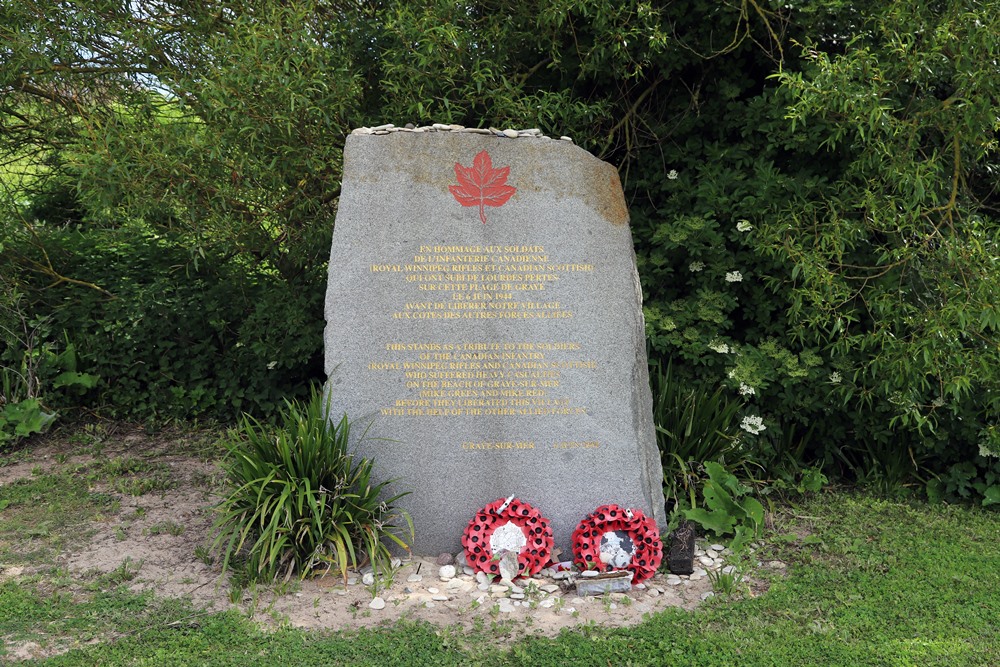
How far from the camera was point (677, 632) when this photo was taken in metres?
3.70

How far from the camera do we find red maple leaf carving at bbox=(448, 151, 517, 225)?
180 inches

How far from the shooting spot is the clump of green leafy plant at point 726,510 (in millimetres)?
4590

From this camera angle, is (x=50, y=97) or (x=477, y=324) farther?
(x=50, y=97)

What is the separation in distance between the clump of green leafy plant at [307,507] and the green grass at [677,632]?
1.44 feet

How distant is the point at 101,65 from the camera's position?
6.20 metres

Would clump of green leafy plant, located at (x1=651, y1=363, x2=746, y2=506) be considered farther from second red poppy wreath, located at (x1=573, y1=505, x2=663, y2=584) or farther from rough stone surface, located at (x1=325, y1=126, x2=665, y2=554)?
second red poppy wreath, located at (x1=573, y1=505, x2=663, y2=584)

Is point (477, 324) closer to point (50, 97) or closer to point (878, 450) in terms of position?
point (878, 450)

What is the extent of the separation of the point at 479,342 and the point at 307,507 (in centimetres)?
118

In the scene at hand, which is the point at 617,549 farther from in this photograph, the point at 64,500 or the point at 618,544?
the point at 64,500

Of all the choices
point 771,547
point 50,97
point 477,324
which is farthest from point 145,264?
point 771,547

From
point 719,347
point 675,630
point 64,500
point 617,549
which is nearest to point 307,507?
point 617,549

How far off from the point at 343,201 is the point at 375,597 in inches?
77.7

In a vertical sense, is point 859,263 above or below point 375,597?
above

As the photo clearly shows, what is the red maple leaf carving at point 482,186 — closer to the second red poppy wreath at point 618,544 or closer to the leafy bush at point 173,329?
the second red poppy wreath at point 618,544
